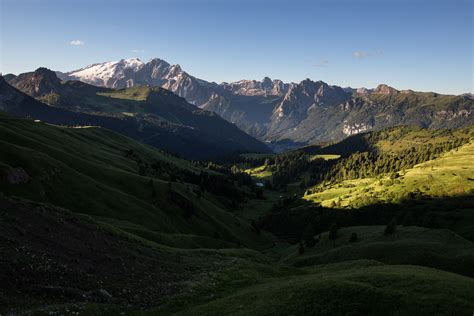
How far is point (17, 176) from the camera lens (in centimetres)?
8250

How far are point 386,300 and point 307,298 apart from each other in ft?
22.0

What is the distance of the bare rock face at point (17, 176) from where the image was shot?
265 feet

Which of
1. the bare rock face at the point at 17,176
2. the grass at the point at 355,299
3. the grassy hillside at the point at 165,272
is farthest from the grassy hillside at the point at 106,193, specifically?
the grass at the point at 355,299

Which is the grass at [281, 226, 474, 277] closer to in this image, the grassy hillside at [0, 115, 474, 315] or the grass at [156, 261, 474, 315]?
the grassy hillside at [0, 115, 474, 315]

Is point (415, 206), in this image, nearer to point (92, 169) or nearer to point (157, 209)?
point (157, 209)

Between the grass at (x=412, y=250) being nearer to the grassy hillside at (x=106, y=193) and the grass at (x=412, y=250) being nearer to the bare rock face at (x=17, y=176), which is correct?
the grassy hillside at (x=106, y=193)

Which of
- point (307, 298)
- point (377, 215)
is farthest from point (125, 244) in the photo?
point (377, 215)

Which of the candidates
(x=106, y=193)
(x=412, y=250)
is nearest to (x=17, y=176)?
(x=106, y=193)

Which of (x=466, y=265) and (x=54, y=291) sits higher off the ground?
(x=54, y=291)

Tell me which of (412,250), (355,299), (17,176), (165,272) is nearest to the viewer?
(355,299)

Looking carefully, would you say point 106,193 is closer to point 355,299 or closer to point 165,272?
point 165,272

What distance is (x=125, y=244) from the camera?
5222 cm

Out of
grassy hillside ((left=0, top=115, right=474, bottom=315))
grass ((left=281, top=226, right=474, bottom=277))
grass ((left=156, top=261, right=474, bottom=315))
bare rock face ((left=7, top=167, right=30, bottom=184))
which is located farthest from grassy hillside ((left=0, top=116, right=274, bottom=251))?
grass ((left=156, top=261, right=474, bottom=315))

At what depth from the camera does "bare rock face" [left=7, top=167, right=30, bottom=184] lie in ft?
265
